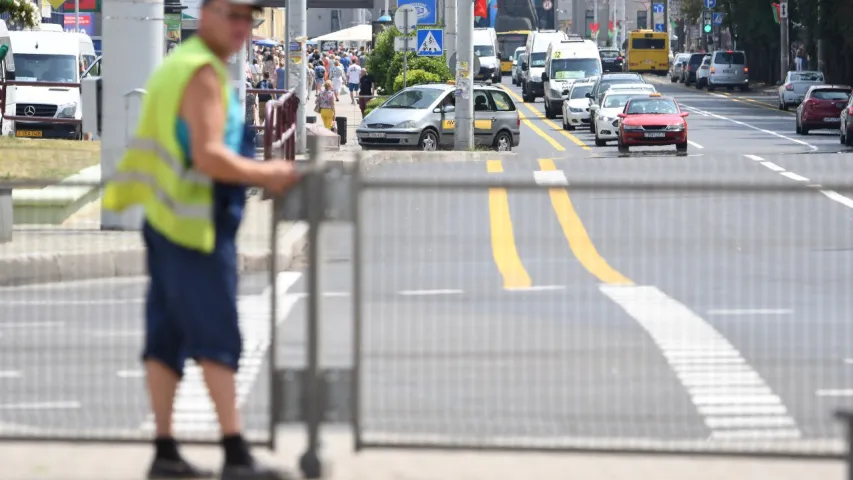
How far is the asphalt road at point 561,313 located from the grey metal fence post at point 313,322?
24cm

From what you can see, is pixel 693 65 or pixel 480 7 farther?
pixel 480 7

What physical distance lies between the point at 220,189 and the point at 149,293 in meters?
0.50

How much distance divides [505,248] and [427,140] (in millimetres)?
30327

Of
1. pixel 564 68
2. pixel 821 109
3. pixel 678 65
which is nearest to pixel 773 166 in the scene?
pixel 821 109

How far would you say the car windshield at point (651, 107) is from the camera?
128 ft

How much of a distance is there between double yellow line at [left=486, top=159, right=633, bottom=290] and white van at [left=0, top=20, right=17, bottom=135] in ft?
87.7

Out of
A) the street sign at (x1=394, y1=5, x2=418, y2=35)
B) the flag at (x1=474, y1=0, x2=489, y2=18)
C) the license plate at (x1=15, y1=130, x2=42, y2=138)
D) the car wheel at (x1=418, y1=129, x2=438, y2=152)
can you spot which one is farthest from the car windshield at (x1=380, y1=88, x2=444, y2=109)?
the flag at (x1=474, y1=0, x2=489, y2=18)

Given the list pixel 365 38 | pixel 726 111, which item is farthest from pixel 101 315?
pixel 365 38

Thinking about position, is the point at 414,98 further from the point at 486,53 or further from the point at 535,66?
the point at 486,53

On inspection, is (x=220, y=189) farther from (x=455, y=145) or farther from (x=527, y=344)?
(x=455, y=145)

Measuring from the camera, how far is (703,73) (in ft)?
299

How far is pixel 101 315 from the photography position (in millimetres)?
6699

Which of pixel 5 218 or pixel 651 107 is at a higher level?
pixel 651 107

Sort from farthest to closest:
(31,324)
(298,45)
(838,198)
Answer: (298,45) → (31,324) → (838,198)
